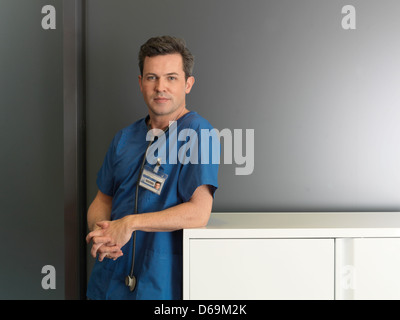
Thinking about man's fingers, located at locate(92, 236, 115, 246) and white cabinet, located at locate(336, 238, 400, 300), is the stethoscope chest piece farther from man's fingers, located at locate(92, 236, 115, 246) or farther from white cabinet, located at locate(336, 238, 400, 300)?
white cabinet, located at locate(336, 238, 400, 300)

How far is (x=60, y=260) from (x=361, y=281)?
135 centimetres

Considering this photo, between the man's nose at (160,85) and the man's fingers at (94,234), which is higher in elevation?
the man's nose at (160,85)

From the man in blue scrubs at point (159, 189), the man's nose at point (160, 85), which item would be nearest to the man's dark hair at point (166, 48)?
the man in blue scrubs at point (159, 189)

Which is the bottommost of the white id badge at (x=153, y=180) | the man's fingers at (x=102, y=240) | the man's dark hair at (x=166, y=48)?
the man's fingers at (x=102, y=240)

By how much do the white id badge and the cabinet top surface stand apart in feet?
0.59

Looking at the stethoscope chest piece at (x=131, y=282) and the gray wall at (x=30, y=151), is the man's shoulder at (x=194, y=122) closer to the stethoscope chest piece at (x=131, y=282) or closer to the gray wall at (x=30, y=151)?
the stethoscope chest piece at (x=131, y=282)

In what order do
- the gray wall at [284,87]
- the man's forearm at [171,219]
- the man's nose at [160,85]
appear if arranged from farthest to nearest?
1. the gray wall at [284,87]
2. the man's nose at [160,85]
3. the man's forearm at [171,219]

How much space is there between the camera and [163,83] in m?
1.40

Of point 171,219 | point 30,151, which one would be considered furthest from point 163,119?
point 30,151

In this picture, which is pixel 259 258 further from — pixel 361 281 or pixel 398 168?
pixel 398 168

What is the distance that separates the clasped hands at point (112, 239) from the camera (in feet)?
4.23

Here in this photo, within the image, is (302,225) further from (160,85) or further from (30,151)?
(30,151)

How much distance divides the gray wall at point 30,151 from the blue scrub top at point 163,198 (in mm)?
574

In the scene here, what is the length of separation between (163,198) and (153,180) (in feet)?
0.24
